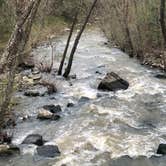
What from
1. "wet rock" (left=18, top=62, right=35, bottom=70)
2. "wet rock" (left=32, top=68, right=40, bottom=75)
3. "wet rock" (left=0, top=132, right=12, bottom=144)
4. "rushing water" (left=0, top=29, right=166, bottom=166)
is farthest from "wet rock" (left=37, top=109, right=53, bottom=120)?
"wet rock" (left=18, top=62, right=35, bottom=70)

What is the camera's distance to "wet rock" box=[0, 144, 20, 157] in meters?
10.5

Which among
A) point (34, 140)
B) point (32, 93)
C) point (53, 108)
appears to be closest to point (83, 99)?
point (53, 108)

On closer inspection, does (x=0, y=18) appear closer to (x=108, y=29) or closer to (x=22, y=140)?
(x=108, y=29)

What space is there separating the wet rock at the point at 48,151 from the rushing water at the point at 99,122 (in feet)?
0.49

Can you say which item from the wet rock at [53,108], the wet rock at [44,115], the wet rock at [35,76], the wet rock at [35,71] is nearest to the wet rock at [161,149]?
the wet rock at [44,115]

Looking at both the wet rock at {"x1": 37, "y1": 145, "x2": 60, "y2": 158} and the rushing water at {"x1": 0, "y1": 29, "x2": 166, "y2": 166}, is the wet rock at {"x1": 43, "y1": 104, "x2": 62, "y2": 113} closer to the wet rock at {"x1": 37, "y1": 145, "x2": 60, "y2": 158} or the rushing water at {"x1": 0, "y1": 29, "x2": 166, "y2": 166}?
the rushing water at {"x1": 0, "y1": 29, "x2": 166, "y2": 166}

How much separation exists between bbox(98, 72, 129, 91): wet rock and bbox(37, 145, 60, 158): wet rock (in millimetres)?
6109

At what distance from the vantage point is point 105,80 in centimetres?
1689

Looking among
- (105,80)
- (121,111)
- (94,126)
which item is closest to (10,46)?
(94,126)

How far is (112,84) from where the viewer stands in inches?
657

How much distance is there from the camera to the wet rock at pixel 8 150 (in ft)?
34.5

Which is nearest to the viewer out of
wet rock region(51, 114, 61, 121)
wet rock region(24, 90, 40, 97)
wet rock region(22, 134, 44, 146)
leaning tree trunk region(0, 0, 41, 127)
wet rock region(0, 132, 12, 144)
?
leaning tree trunk region(0, 0, 41, 127)

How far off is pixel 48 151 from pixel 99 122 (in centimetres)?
253

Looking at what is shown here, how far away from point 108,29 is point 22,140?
53.0ft
